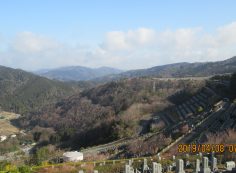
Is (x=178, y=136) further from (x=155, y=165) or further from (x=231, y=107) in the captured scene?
(x=155, y=165)

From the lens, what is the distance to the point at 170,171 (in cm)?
1764

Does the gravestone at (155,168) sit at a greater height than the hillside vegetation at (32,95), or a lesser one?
Answer: greater

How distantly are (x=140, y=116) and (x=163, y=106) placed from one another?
4.61 metres

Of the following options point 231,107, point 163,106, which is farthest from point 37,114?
point 231,107

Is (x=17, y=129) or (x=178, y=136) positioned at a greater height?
(x=178, y=136)

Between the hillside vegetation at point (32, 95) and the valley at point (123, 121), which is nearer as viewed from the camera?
the valley at point (123, 121)

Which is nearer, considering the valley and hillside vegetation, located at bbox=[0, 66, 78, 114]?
the valley

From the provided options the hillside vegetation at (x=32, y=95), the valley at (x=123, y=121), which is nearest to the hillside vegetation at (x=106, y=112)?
the valley at (x=123, y=121)
